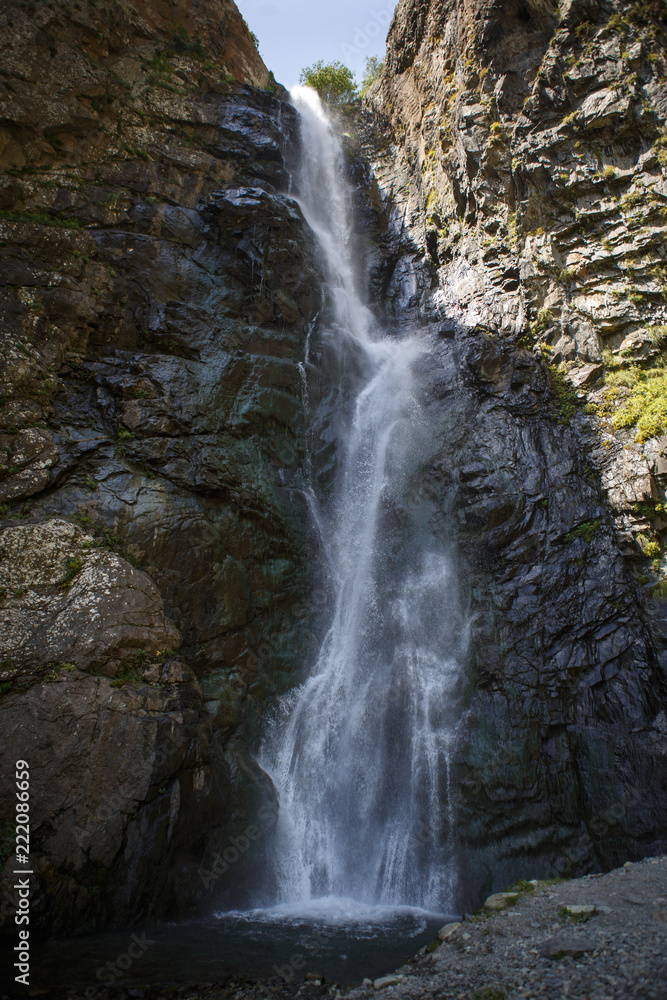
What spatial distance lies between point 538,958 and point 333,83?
110 ft

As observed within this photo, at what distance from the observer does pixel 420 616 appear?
38.3 feet

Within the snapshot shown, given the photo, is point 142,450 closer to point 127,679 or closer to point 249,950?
point 127,679

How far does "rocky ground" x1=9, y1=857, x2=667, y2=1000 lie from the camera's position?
4.30 m

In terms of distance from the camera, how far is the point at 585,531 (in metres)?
11.3

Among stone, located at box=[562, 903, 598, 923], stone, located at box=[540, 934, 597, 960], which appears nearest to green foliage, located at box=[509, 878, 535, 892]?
stone, located at box=[562, 903, 598, 923]

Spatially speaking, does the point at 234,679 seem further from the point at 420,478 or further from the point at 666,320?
the point at 666,320

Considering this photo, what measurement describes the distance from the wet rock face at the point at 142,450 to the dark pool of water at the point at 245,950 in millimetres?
579

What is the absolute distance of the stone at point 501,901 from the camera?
22.9ft

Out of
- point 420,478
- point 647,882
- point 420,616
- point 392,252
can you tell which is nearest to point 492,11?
point 392,252

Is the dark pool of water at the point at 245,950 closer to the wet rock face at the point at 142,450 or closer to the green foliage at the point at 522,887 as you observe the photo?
the wet rock face at the point at 142,450

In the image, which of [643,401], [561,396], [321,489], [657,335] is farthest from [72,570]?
[657,335]

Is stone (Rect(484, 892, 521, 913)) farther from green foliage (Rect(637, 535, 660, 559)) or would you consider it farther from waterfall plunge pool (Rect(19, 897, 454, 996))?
green foliage (Rect(637, 535, 660, 559))

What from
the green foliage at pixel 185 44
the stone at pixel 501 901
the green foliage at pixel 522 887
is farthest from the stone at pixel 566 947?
the green foliage at pixel 185 44

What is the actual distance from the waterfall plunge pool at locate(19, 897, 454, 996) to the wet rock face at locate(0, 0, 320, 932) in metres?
0.62
